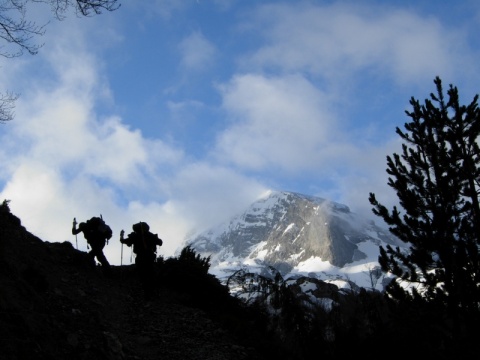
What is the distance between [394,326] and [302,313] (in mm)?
1575

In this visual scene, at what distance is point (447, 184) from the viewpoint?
11.5 metres

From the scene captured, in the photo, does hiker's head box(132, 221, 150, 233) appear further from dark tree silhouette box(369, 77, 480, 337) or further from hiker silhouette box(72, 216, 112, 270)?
dark tree silhouette box(369, 77, 480, 337)

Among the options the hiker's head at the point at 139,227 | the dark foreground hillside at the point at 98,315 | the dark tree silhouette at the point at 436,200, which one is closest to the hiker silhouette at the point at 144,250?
the hiker's head at the point at 139,227

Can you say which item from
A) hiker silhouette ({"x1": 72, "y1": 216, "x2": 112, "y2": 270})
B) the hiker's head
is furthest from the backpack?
the hiker's head

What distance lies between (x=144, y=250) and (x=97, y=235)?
1547 mm

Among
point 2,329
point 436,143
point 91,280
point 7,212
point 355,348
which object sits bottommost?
point 355,348

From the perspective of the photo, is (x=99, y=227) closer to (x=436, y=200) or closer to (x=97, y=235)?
(x=97, y=235)

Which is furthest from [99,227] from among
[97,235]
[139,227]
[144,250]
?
[144,250]

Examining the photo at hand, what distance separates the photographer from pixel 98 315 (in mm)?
7996

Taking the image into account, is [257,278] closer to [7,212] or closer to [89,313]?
[89,313]

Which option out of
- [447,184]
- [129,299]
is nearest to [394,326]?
[129,299]

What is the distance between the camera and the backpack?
11672 millimetres

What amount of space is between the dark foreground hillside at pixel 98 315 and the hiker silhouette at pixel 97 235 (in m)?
0.26

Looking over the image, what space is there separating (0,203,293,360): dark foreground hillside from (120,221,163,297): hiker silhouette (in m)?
0.43
